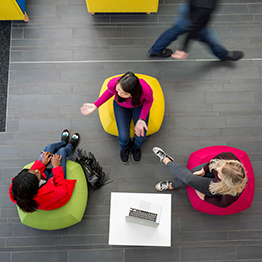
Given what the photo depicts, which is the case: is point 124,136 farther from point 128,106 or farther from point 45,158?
point 45,158

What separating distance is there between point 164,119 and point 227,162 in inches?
48.3

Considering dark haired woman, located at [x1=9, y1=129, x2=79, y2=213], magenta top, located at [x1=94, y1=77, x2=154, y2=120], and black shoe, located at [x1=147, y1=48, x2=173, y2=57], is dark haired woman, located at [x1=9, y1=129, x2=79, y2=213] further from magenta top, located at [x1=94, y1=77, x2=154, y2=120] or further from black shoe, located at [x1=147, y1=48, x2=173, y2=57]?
black shoe, located at [x1=147, y1=48, x2=173, y2=57]

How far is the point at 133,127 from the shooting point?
2811mm

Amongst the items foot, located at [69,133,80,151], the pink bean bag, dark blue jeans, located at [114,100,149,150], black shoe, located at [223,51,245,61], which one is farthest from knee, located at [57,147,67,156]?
black shoe, located at [223,51,245,61]

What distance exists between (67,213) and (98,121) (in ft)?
3.81

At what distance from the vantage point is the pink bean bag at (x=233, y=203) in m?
2.65

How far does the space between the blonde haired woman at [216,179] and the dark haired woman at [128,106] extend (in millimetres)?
408

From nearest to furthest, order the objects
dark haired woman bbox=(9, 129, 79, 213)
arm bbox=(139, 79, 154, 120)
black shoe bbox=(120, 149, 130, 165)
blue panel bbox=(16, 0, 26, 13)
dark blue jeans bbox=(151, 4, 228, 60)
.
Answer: dark haired woman bbox=(9, 129, 79, 213), arm bbox=(139, 79, 154, 120), dark blue jeans bbox=(151, 4, 228, 60), black shoe bbox=(120, 149, 130, 165), blue panel bbox=(16, 0, 26, 13)

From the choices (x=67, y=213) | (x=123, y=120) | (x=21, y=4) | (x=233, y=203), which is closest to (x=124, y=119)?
(x=123, y=120)

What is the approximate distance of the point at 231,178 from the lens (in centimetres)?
206

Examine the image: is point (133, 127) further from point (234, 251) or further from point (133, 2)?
point (234, 251)

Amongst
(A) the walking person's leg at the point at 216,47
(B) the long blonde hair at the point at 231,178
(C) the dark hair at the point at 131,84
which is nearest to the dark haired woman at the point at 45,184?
(C) the dark hair at the point at 131,84

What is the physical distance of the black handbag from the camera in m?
2.88

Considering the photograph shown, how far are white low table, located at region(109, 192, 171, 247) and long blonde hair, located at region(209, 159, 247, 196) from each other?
2.49 ft
